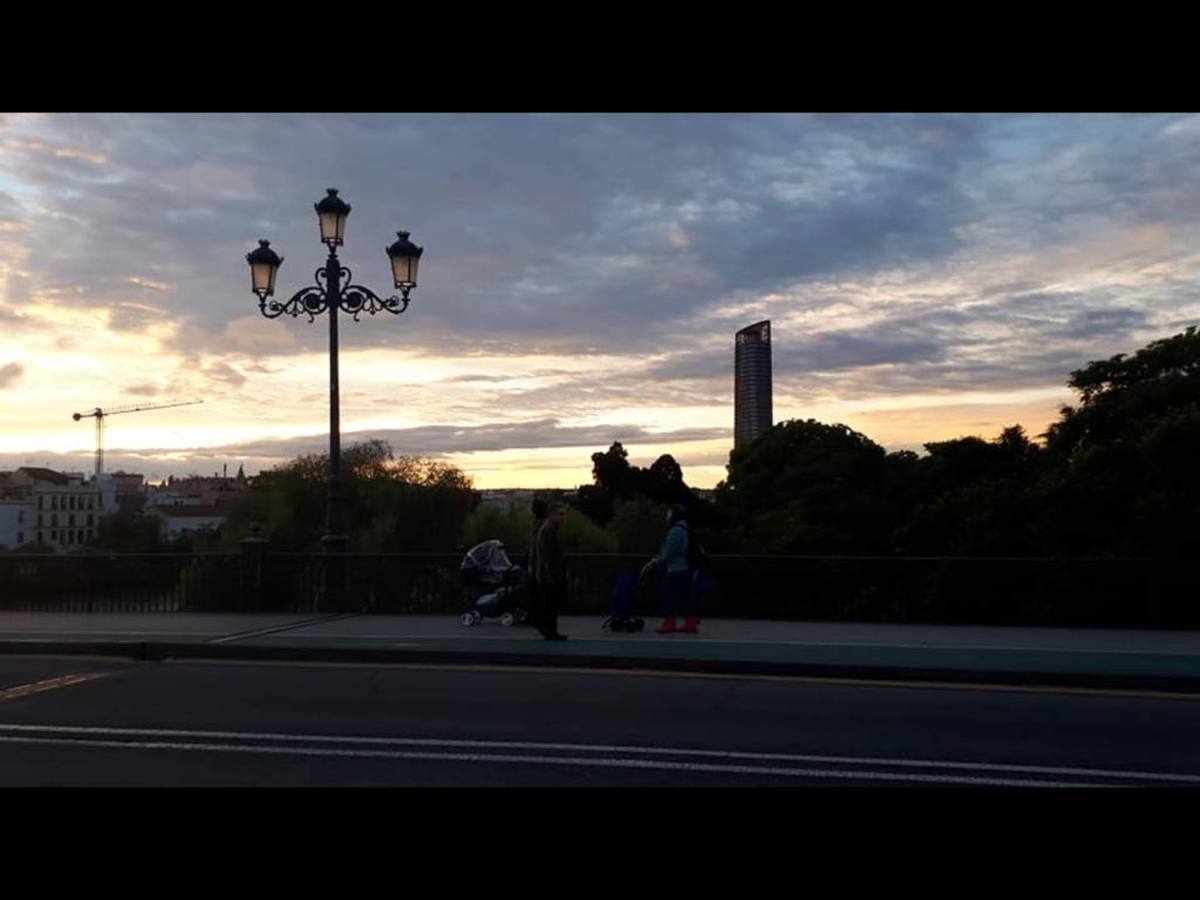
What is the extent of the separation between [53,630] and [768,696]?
10.1 meters

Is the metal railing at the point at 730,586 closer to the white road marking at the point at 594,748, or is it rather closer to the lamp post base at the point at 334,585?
the lamp post base at the point at 334,585

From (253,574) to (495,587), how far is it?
169 inches

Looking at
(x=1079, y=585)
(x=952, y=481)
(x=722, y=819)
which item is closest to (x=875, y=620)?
(x=1079, y=585)

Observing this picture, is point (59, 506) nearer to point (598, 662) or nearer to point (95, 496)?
point (95, 496)

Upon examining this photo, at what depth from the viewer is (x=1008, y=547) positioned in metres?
24.6

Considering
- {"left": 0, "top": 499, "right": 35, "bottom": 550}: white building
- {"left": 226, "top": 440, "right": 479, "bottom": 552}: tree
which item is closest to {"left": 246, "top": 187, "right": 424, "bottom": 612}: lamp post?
{"left": 226, "top": 440, "right": 479, "bottom": 552}: tree

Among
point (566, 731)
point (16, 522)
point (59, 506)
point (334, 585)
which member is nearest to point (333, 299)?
point (334, 585)

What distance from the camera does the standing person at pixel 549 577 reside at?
12.9m

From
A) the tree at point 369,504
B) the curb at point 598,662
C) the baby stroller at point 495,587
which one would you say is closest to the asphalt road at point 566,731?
the curb at point 598,662

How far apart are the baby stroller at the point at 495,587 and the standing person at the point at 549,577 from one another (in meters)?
1.68

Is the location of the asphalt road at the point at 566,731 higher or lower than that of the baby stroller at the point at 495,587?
lower

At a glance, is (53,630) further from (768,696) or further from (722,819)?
(722,819)

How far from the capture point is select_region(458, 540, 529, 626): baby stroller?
48.4 feet

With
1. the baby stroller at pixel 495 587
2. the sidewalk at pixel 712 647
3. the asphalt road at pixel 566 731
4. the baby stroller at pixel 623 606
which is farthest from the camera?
the baby stroller at pixel 495 587
